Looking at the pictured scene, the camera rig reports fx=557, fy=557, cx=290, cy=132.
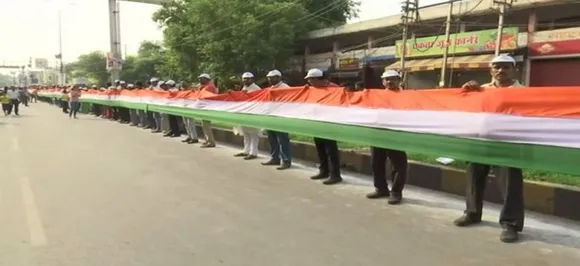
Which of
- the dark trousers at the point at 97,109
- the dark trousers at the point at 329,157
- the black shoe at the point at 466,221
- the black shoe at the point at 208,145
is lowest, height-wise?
the dark trousers at the point at 97,109

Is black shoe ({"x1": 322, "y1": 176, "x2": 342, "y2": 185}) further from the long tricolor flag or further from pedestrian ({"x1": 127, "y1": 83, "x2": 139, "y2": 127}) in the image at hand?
pedestrian ({"x1": 127, "y1": 83, "x2": 139, "y2": 127})

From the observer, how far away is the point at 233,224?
17.7 feet

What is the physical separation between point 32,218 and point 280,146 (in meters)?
4.56

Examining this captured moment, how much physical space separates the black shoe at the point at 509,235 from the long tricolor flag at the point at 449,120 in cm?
59

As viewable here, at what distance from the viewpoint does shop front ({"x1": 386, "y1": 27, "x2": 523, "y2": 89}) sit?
23694 millimetres

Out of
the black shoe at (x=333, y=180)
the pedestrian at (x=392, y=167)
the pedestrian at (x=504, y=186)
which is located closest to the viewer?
the pedestrian at (x=504, y=186)

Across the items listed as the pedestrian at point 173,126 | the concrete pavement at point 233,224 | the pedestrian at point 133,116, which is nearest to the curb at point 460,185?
the concrete pavement at point 233,224

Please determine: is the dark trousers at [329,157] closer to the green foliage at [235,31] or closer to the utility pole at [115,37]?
the green foliage at [235,31]

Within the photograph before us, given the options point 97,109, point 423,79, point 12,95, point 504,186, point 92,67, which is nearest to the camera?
point 504,186

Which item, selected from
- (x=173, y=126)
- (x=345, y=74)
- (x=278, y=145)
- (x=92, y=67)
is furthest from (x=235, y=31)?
(x=92, y=67)

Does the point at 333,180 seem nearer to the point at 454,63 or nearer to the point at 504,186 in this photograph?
the point at 504,186

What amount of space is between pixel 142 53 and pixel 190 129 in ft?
250

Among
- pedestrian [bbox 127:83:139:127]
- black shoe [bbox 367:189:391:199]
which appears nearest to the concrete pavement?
black shoe [bbox 367:189:391:199]

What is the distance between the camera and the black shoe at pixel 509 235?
4863 millimetres
